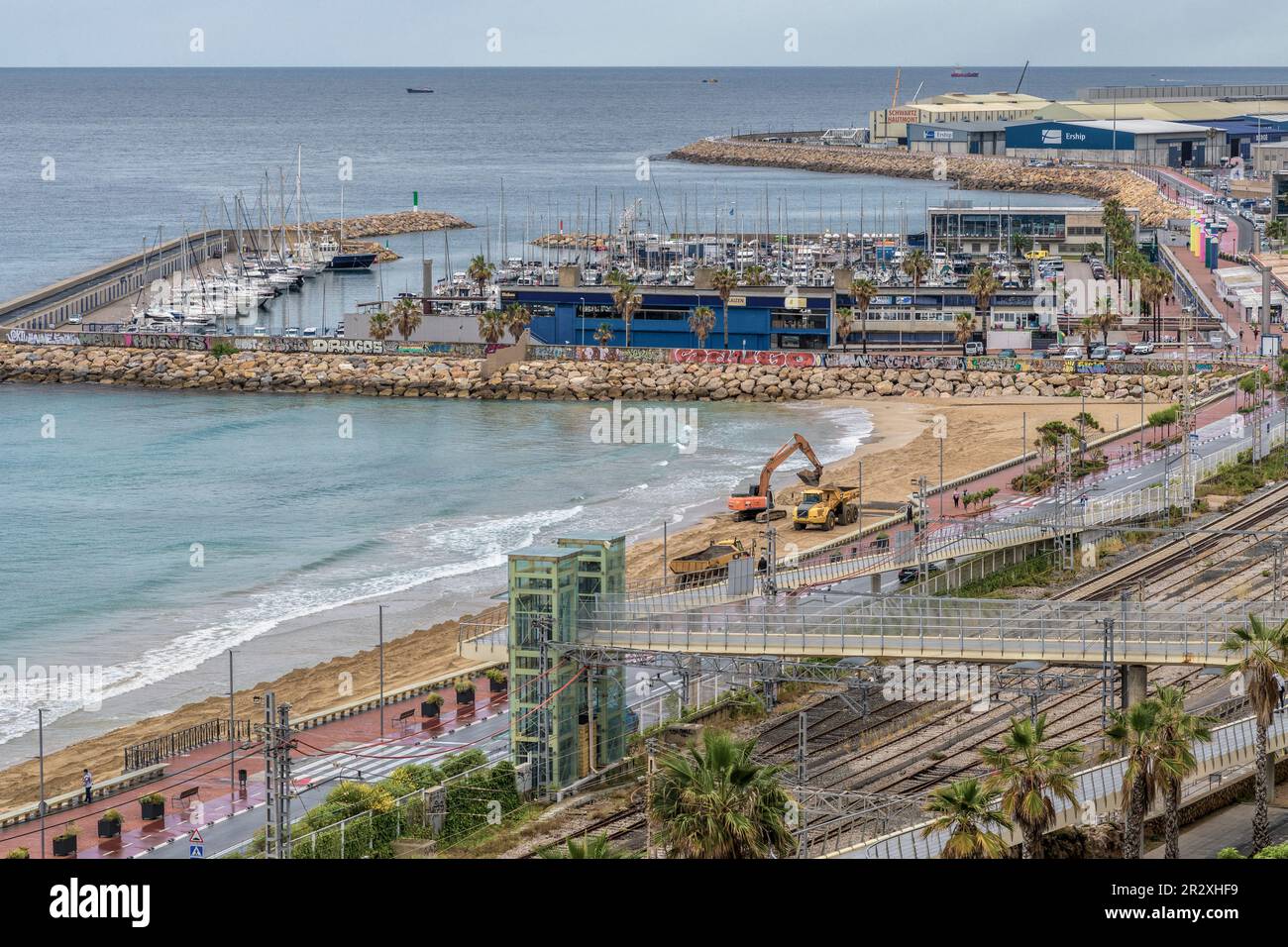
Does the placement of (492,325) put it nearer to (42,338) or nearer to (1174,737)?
(42,338)

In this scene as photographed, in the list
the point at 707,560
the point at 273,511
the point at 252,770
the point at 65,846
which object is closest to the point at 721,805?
the point at 65,846

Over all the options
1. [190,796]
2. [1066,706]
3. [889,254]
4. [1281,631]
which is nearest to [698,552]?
[1066,706]

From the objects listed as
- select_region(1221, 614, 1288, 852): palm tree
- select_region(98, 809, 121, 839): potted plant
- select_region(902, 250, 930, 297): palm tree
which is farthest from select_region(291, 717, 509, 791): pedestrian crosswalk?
select_region(902, 250, 930, 297): palm tree

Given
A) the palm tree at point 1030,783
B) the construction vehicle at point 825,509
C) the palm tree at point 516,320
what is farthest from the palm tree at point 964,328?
the palm tree at point 1030,783

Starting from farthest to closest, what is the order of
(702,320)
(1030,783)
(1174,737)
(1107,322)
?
1. (702,320)
2. (1107,322)
3. (1174,737)
4. (1030,783)

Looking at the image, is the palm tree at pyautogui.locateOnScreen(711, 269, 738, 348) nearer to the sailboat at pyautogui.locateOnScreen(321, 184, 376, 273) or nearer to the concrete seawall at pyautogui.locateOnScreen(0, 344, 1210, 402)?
the concrete seawall at pyautogui.locateOnScreen(0, 344, 1210, 402)
